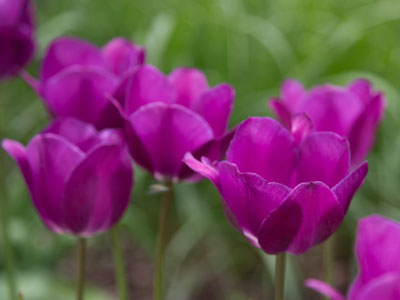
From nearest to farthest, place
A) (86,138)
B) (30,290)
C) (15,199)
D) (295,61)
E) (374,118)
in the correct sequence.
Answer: (86,138)
(374,118)
(30,290)
(15,199)
(295,61)

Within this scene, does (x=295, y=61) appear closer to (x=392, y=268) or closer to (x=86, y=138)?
(x=86, y=138)

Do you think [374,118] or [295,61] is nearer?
[374,118]

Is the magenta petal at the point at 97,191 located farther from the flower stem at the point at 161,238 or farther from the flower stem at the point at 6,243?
the flower stem at the point at 6,243

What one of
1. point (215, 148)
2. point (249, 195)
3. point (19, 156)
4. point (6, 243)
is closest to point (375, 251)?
point (249, 195)

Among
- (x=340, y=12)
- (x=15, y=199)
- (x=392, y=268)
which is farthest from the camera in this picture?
(x=340, y=12)

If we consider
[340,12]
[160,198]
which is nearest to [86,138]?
[160,198]

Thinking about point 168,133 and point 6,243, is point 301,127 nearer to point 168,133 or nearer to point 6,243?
point 168,133
